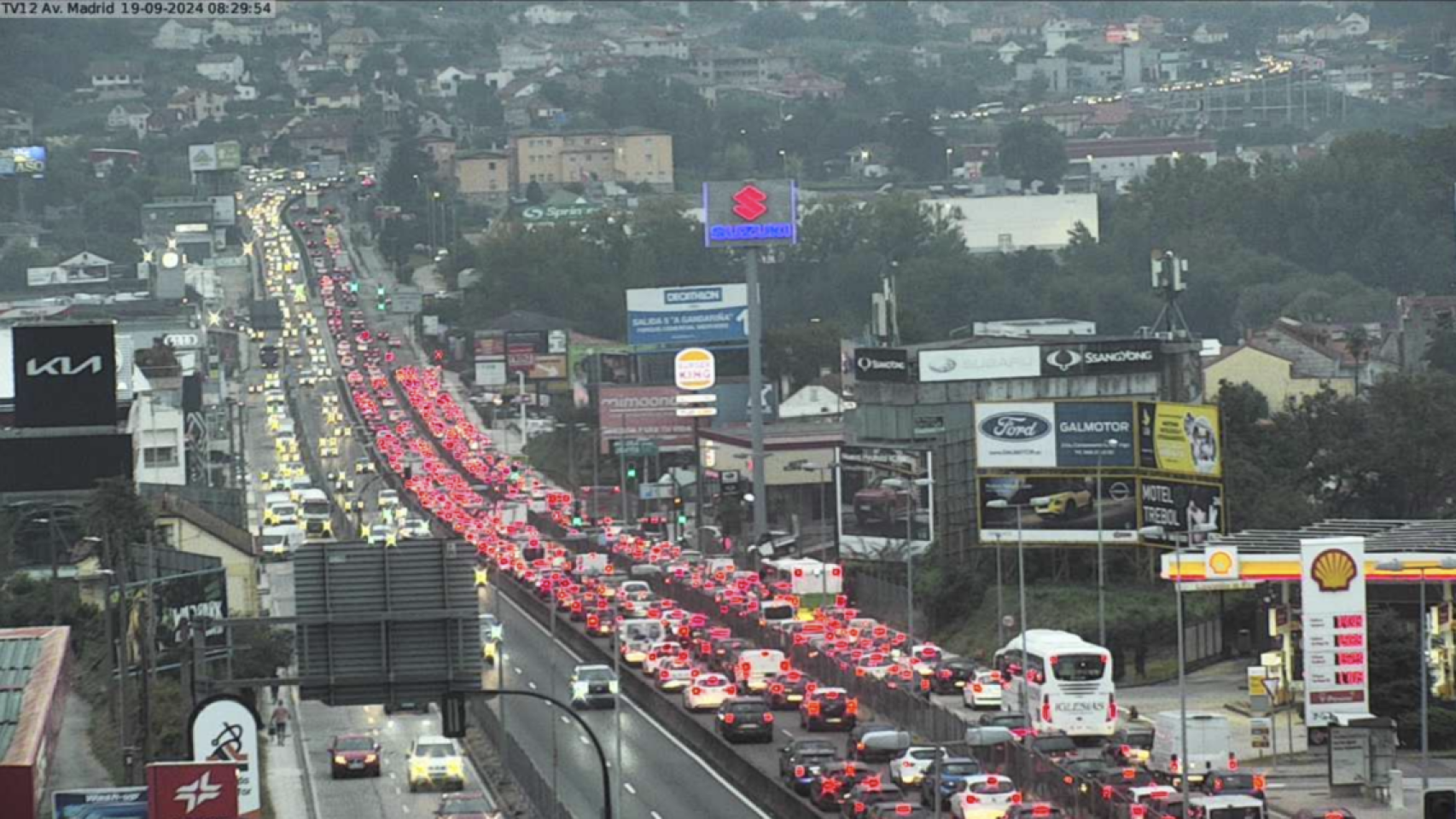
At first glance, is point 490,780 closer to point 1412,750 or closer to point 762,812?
point 762,812

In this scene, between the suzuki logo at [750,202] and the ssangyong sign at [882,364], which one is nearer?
the ssangyong sign at [882,364]

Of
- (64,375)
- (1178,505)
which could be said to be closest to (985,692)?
(1178,505)

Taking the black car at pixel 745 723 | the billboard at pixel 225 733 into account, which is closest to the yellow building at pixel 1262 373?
the black car at pixel 745 723

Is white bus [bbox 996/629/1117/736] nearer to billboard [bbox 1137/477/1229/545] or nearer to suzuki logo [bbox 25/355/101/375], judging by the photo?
billboard [bbox 1137/477/1229/545]

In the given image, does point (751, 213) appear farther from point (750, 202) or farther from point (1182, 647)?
point (1182, 647)

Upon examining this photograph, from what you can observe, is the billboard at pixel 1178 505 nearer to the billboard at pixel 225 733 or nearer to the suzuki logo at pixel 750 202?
the billboard at pixel 225 733

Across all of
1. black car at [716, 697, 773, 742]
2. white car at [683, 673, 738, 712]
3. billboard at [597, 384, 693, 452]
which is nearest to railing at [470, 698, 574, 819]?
white car at [683, 673, 738, 712]

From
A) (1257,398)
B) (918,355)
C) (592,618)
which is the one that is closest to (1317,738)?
(592,618)
